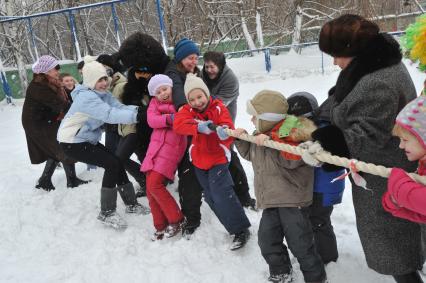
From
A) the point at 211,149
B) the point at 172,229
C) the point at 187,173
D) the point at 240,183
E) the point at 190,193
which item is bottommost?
the point at 172,229

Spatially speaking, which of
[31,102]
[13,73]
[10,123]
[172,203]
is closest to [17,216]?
[31,102]

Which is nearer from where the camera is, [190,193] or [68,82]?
[190,193]

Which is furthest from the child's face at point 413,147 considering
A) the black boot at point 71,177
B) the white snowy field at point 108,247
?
the black boot at point 71,177

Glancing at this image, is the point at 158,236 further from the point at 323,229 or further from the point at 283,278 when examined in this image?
the point at 323,229

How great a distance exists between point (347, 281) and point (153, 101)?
2026 mm

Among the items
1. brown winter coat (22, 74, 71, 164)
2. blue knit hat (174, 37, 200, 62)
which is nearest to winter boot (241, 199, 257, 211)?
blue knit hat (174, 37, 200, 62)

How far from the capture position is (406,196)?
1482 mm

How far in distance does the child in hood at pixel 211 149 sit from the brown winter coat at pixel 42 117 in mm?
2352

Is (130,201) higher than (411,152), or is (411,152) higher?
(411,152)

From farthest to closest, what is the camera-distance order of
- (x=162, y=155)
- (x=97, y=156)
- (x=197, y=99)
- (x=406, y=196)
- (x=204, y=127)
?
(x=97, y=156) → (x=162, y=155) → (x=197, y=99) → (x=204, y=127) → (x=406, y=196)

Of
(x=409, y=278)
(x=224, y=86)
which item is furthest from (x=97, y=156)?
(x=409, y=278)

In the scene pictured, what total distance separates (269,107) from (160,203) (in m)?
1.53

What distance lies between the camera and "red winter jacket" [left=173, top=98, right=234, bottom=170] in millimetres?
2886

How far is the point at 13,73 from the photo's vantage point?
14.2 m
